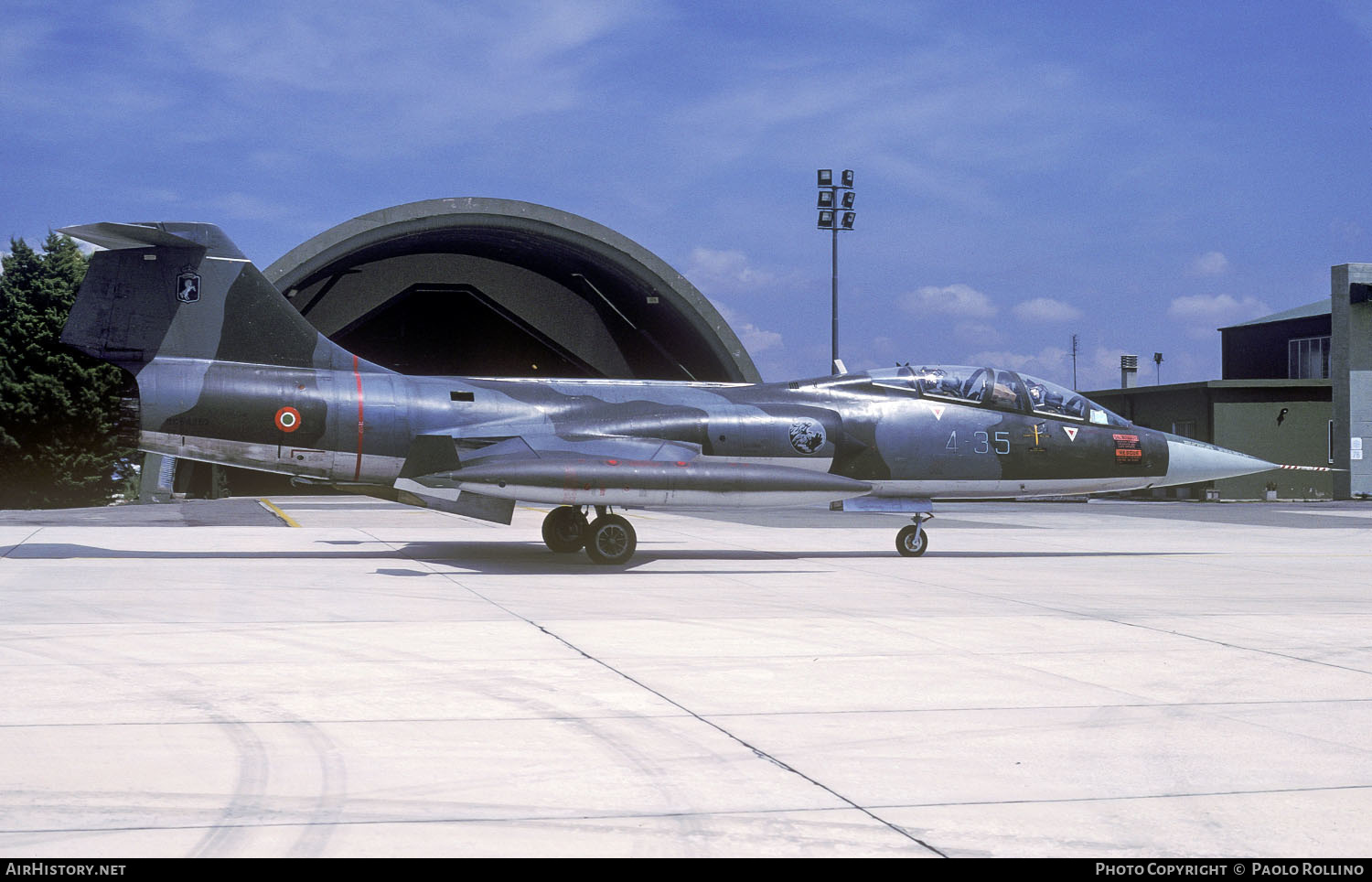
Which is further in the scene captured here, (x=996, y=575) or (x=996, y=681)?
(x=996, y=575)

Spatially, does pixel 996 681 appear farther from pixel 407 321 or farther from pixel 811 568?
pixel 407 321

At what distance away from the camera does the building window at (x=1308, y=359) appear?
59.6 meters

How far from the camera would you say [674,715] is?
6.39m

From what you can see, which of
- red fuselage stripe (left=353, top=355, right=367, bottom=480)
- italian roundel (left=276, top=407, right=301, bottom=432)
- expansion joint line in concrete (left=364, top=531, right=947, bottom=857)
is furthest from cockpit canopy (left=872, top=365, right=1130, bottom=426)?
expansion joint line in concrete (left=364, top=531, right=947, bottom=857)

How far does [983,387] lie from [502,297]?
114ft

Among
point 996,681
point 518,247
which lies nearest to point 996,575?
point 996,681

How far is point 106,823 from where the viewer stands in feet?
14.0

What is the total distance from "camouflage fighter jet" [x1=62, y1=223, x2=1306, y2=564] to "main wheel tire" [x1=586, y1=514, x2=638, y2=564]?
1.1 inches

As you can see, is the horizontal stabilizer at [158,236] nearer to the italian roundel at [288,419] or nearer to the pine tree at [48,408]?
the italian roundel at [288,419]

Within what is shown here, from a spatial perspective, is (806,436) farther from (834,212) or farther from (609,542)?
(834,212)

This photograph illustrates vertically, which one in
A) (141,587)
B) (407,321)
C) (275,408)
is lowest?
(141,587)

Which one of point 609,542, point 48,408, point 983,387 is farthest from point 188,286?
point 48,408

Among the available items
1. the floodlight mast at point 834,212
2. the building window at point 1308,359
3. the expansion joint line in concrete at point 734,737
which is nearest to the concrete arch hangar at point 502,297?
the floodlight mast at point 834,212

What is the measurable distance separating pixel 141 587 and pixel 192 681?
5677 mm
